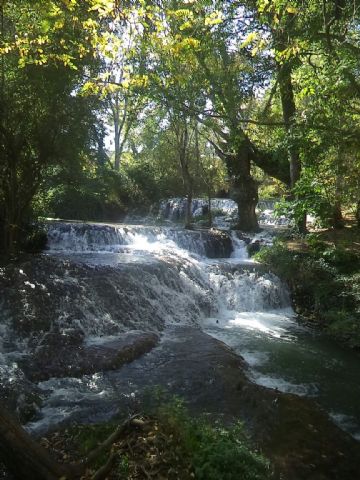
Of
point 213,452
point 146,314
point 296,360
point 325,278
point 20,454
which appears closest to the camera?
point 20,454

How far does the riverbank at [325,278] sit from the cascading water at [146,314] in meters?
0.43

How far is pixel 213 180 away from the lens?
94.4 feet

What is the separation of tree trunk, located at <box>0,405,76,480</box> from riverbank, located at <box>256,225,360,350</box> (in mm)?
7184

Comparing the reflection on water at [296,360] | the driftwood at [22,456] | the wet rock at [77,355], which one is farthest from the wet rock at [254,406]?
the driftwood at [22,456]

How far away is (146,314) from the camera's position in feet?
28.9

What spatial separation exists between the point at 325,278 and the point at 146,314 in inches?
200

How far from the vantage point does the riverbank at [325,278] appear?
352 inches

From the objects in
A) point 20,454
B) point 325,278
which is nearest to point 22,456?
point 20,454

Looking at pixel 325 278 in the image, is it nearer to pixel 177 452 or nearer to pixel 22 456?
pixel 177 452

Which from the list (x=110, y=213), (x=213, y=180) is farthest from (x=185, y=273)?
(x=213, y=180)

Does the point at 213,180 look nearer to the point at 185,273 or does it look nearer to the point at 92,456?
the point at 185,273

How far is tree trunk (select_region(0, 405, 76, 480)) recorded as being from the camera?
2.67 metres

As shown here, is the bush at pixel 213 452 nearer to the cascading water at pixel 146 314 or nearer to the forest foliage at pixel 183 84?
the cascading water at pixel 146 314

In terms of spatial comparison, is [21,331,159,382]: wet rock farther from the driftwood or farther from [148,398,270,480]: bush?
the driftwood
